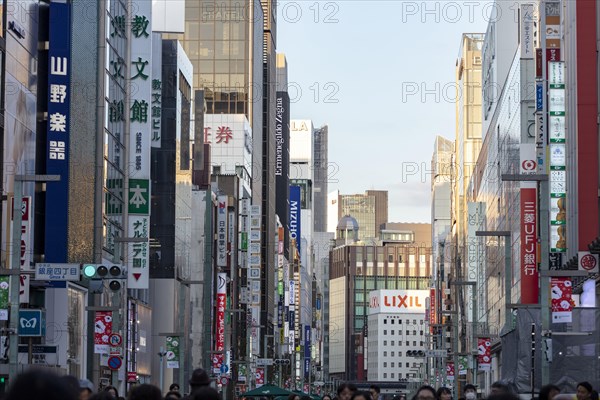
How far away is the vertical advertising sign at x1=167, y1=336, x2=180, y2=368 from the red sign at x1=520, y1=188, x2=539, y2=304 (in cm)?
1601

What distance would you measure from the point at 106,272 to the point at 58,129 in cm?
1584

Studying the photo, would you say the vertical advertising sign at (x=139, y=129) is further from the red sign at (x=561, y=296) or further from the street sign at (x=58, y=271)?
the red sign at (x=561, y=296)

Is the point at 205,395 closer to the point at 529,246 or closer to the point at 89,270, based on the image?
the point at 89,270

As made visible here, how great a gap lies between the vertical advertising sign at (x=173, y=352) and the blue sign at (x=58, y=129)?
1404cm

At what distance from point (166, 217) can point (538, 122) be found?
29.8 m

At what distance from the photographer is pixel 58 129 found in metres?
49.6

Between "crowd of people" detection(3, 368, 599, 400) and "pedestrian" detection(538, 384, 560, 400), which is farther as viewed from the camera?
"pedestrian" detection(538, 384, 560, 400)

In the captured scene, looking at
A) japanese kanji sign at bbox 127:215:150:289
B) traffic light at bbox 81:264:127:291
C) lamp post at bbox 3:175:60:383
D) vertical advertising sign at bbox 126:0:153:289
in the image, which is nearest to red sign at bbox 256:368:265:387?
vertical advertising sign at bbox 126:0:153:289

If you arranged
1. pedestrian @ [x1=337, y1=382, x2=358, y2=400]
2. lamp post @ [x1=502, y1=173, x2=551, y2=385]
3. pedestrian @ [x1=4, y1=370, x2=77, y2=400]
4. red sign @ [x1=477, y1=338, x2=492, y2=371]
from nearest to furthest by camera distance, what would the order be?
pedestrian @ [x1=4, y1=370, x2=77, y2=400] < pedestrian @ [x1=337, y1=382, x2=358, y2=400] < lamp post @ [x1=502, y1=173, x2=551, y2=385] < red sign @ [x1=477, y1=338, x2=492, y2=371]

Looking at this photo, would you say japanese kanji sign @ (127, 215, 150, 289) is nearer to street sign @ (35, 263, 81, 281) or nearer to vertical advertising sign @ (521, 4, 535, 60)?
vertical advertising sign @ (521, 4, 535, 60)

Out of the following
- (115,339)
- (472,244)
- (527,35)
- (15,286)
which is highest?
(527,35)

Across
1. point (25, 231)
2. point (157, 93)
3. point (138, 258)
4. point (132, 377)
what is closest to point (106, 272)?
point (25, 231)

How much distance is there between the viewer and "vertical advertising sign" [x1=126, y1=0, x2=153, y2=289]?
206ft

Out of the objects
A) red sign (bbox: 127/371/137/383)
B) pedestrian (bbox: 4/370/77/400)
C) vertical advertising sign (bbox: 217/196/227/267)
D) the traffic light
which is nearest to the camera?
pedestrian (bbox: 4/370/77/400)
